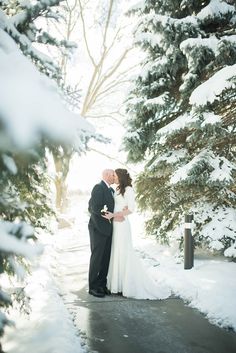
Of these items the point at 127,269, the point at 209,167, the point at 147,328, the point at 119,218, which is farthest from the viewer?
the point at 209,167

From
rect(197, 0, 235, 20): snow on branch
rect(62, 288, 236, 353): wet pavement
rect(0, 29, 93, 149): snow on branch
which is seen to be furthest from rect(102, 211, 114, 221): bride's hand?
rect(197, 0, 235, 20): snow on branch

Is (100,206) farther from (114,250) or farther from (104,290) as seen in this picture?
(104,290)

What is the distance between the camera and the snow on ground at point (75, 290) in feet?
13.3

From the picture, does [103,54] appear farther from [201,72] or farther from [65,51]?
[65,51]

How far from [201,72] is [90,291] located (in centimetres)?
539

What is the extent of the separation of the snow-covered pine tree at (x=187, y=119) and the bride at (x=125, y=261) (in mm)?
1395

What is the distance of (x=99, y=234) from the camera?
21.4 feet

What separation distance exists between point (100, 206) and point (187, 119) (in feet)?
8.78

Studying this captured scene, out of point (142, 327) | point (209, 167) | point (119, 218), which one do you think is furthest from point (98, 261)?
point (209, 167)

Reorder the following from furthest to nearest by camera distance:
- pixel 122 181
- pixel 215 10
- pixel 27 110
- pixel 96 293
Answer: pixel 215 10
pixel 122 181
pixel 96 293
pixel 27 110

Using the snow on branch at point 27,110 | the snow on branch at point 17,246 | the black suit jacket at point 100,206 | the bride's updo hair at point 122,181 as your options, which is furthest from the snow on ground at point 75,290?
the bride's updo hair at point 122,181

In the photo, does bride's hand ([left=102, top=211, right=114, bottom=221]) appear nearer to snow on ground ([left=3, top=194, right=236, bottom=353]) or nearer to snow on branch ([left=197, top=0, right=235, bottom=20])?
snow on ground ([left=3, top=194, right=236, bottom=353])

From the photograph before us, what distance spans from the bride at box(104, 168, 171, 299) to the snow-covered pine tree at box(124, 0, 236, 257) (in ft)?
4.58

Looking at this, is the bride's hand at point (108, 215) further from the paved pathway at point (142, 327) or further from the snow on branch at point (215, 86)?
the snow on branch at point (215, 86)
